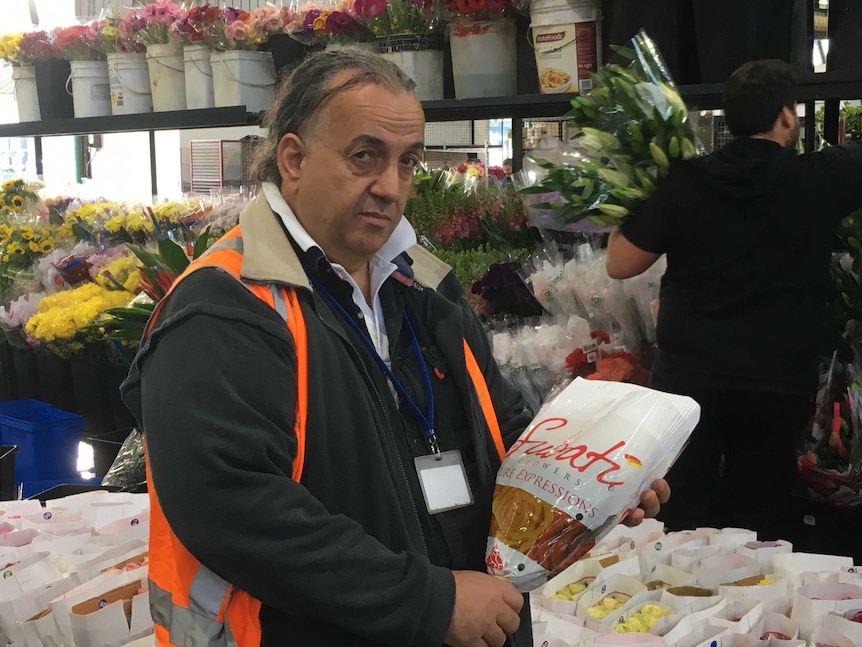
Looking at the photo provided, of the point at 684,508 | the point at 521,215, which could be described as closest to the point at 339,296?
the point at 684,508

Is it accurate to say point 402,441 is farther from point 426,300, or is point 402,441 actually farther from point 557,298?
point 557,298

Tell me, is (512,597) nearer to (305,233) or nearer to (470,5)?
(305,233)

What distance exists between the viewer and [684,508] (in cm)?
294

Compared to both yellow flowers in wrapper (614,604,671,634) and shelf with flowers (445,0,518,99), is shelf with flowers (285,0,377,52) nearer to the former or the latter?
shelf with flowers (445,0,518,99)

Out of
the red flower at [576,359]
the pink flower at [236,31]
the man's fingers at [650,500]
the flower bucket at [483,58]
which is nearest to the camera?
the man's fingers at [650,500]

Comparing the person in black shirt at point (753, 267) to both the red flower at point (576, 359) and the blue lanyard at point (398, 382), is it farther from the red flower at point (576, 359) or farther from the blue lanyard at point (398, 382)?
the blue lanyard at point (398, 382)

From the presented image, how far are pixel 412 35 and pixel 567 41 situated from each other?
613 mm

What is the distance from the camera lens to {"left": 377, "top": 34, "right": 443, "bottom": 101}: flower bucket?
3.45 metres

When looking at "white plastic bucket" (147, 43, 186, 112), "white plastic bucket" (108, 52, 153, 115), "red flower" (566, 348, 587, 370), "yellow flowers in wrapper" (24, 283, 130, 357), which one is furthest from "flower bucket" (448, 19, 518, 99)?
"white plastic bucket" (108, 52, 153, 115)

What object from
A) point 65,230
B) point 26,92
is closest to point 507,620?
point 65,230

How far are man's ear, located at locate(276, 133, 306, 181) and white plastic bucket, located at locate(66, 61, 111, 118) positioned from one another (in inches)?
148

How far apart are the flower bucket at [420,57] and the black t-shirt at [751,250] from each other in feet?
3.48

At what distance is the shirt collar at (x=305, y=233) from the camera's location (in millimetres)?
1339

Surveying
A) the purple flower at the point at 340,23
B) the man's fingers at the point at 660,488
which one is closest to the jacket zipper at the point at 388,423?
the man's fingers at the point at 660,488
